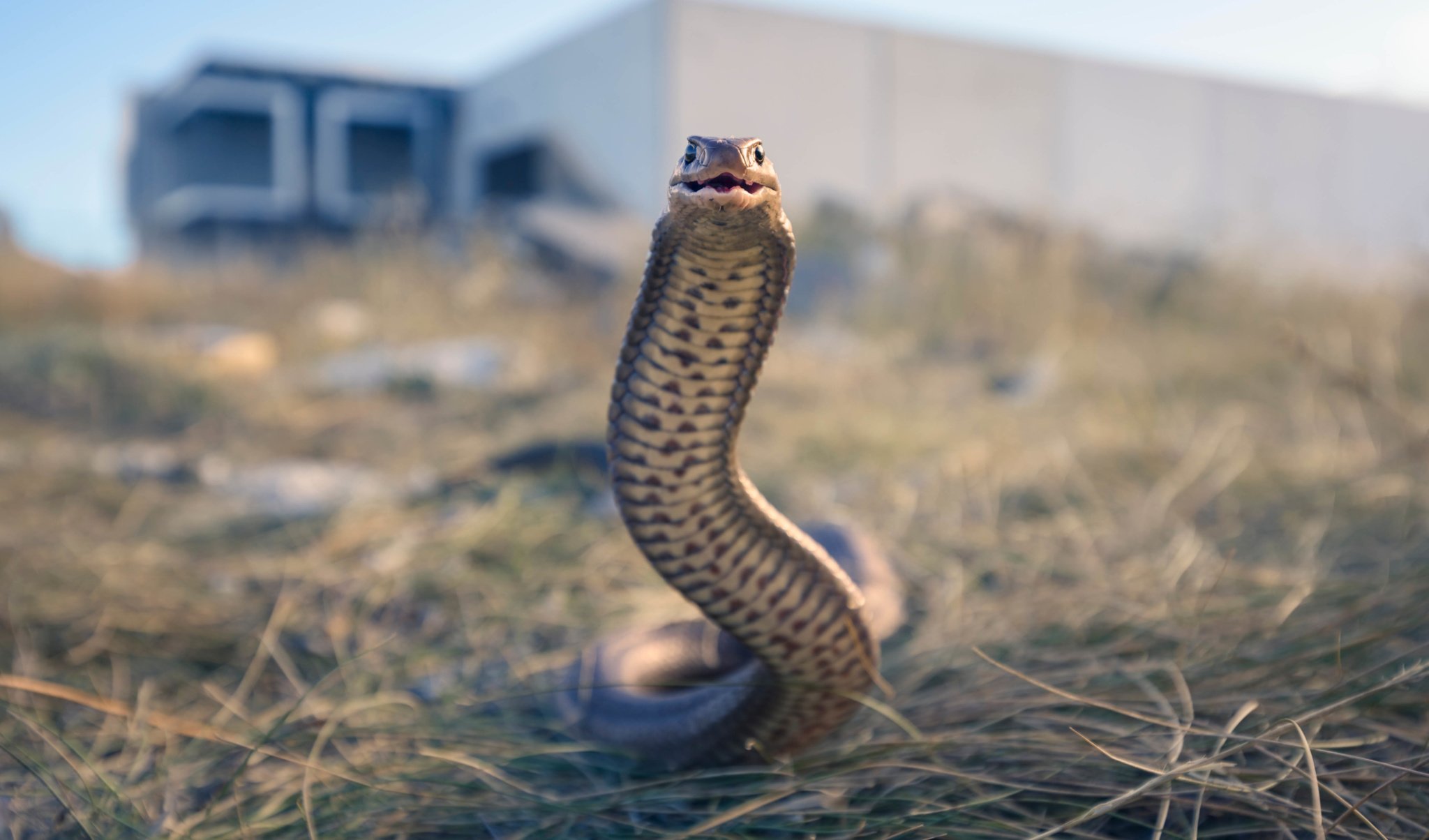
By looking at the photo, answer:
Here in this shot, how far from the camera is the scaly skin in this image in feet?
3.64

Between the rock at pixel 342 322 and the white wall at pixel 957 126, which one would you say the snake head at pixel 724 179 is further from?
the white wall at pixel 957 126

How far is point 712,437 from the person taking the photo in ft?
4.03

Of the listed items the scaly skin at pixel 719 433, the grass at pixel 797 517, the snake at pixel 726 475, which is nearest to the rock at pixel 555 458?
the grass at pixel 797 517

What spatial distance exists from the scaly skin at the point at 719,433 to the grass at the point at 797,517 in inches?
9.1

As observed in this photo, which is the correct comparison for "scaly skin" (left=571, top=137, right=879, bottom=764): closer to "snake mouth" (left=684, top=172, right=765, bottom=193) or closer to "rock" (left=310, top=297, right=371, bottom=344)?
"snake mouth" (left=684, top=172, right=765, bottom=193)

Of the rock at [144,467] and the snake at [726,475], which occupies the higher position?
the snake at [726,475]

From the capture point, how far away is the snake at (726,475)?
43.9 inches

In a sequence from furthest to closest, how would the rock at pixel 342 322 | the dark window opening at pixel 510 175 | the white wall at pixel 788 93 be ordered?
1. the dark window opening at pixel 510 175
2. the white wall at pixel 788 93
3. the rock at pixel 342 322

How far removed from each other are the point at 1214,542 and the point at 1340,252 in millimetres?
10551

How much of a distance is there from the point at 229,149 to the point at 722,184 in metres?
23.2

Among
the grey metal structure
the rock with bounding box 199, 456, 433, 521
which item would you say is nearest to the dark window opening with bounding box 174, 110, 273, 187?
the grey metal structure

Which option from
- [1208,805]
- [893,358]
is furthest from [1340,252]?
[1208,805]

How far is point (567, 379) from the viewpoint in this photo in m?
6.52

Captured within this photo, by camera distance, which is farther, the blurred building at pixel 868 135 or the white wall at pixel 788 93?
the blurred building at pixel 868 135
